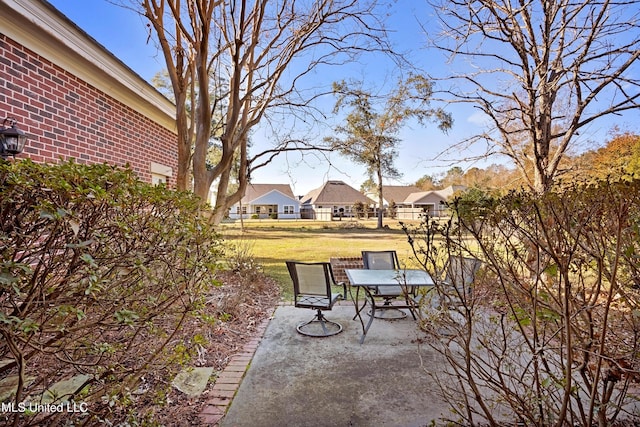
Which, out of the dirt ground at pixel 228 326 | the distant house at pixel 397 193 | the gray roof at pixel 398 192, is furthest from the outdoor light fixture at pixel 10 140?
the gray roof at pixel 398 192

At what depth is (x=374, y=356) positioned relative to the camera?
148 inches

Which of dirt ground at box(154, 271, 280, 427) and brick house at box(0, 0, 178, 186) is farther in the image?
brick house at box(0, 0, 178, 186)

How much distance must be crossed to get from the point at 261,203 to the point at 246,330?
4084cm

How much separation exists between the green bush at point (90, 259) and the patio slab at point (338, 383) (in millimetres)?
981

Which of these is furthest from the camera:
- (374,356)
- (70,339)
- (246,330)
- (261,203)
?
(261,203)

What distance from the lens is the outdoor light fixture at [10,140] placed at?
11.1 feet

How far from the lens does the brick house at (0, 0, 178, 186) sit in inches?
143

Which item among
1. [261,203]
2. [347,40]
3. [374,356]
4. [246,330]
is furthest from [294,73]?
[261,203]

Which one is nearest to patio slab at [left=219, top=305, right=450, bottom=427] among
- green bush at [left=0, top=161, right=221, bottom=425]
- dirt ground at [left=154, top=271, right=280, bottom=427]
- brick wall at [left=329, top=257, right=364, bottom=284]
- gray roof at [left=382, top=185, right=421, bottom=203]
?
dirt ground at [left=154, top=271, right=280, bottom=427]

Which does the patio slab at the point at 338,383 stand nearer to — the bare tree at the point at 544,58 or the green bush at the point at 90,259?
the green bush at the point at 90,259

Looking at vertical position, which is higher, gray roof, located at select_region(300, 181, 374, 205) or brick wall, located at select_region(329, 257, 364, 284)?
gray roof, located at select_region(300, 181, 374, 205)

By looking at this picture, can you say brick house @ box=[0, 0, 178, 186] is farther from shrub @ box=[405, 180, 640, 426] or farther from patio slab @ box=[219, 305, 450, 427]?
shrub @ box=[405, 180, 640, 426]

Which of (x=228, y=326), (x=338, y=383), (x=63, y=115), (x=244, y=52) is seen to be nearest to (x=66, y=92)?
(x=63, y=115)

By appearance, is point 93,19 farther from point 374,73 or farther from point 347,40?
point 374,73
